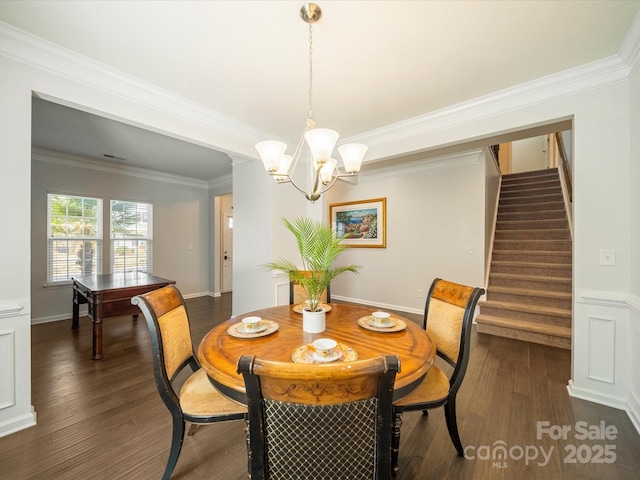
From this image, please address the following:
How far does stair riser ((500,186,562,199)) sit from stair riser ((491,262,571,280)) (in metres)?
1.99

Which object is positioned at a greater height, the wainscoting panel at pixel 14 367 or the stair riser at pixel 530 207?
the stair riser at pixel 530 207

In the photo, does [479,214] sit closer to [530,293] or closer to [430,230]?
[430,230]

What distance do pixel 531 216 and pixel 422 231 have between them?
2181mm

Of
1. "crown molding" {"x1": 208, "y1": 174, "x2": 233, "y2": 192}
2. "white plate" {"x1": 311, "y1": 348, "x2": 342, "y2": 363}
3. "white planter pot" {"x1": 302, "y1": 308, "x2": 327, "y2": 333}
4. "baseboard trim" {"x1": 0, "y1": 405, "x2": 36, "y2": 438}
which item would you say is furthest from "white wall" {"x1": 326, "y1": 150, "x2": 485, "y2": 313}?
"baseboard trim" {"x1": 0, "y1": 405, "x2": 36, "y2": 438}

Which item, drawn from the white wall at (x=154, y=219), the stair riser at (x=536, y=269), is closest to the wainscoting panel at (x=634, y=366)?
the stair riser at (x=536, y=269)

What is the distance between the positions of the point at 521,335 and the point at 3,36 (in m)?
5.43

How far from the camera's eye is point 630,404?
1908 millimetres

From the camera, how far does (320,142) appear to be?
Answer: 150 cm

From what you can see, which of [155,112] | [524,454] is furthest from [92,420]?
[524,454]

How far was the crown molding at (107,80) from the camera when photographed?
5.74 ft

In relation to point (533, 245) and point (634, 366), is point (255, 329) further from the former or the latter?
point (533, 245)

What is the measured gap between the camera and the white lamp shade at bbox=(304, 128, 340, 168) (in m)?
1.49

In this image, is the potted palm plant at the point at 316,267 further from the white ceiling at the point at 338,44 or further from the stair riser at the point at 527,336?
the stair riser at the point at 527,336

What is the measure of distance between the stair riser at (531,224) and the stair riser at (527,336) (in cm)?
217
